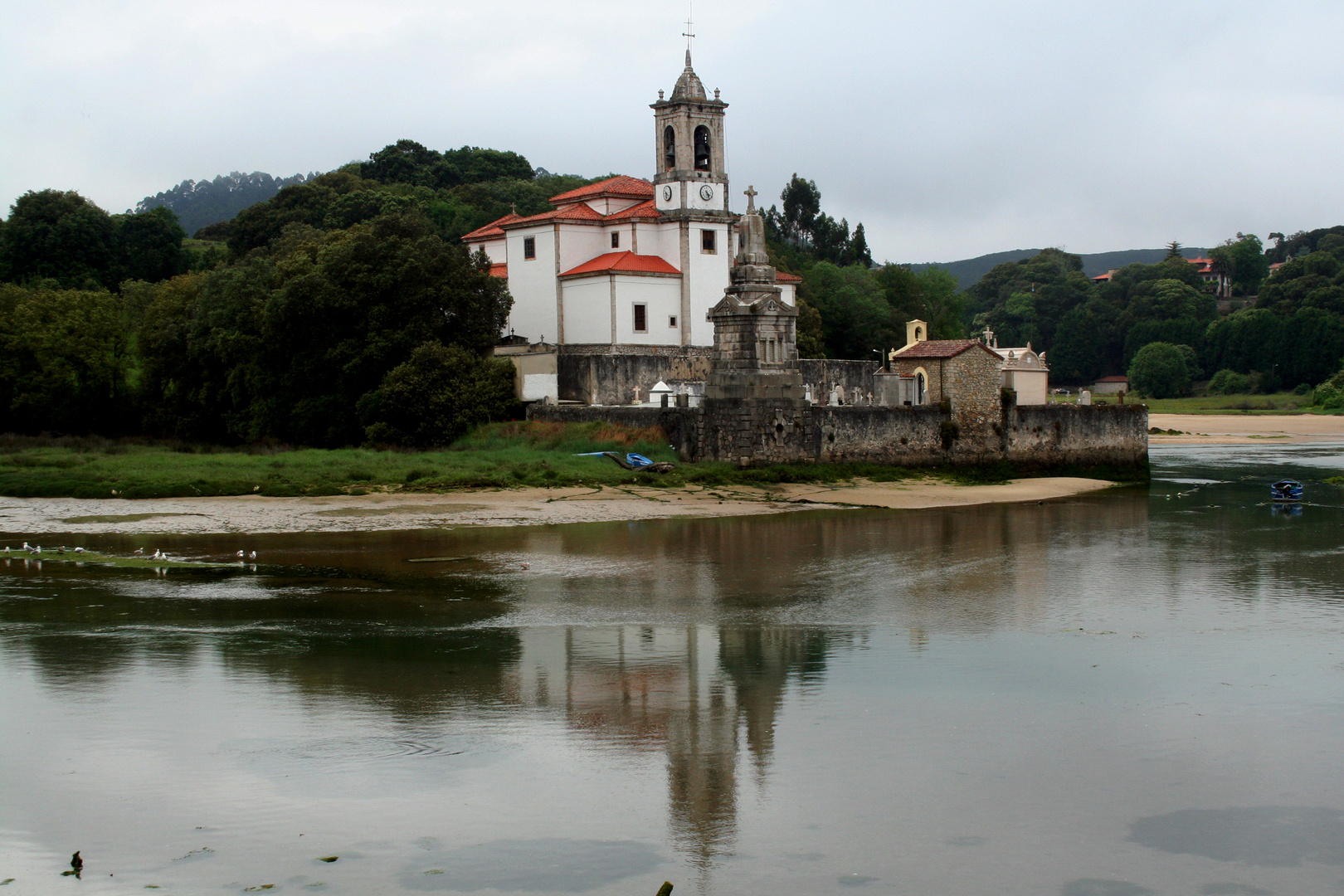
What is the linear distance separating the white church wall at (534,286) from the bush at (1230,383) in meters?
71.1

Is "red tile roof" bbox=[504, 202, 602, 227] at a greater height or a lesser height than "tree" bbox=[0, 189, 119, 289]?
lesser

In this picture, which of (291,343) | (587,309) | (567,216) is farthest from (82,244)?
(587,309)

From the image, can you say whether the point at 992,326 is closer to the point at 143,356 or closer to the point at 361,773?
the point at 143,356

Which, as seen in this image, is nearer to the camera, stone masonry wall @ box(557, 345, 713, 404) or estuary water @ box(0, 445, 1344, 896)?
estuary water @ box(0, 445, 1344, 896)

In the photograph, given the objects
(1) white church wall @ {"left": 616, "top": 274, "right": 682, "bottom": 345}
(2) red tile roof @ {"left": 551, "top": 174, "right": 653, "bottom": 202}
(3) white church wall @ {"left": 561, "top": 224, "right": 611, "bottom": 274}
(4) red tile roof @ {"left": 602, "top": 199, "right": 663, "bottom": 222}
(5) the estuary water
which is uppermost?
(2) red tile roof @ {"left": 551, "top": 174, "right": 653, "bottom": 202}

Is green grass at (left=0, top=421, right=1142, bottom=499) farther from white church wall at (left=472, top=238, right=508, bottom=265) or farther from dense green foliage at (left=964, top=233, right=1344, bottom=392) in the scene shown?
dense green foliage at (left=964, top=233, right=1344, bottom=392)

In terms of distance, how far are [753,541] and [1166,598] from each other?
8829 millimetres

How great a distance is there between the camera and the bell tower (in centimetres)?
4900

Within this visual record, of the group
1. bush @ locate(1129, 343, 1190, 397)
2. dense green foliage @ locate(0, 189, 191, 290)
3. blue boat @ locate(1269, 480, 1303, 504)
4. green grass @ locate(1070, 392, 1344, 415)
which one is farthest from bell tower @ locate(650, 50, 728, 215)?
bush @ locate(1129, 343, 1190, 397)

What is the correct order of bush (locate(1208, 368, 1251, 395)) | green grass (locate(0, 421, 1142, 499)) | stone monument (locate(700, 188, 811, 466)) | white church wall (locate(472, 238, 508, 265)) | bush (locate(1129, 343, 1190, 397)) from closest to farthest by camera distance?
green grass (locate(0, 421, 1142, 499)) → stone monument (locate(700, 188, 811, 466)) → white church wall (locate(472, 238, 508, 265)) → bush (locate(1208, 368, 1251, 395)) → bush (locate(1129, 343, 1190, 397))

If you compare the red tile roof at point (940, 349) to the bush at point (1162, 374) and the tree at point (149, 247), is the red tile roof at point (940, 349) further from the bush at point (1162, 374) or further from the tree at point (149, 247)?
the bush at point (1162, 374)

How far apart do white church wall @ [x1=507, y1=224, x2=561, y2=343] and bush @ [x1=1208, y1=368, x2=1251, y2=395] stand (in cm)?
7111

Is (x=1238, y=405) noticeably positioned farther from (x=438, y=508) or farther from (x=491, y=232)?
(x=438, y=508)

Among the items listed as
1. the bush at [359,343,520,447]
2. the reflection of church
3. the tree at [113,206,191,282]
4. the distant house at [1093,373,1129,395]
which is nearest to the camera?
the reflection of church
